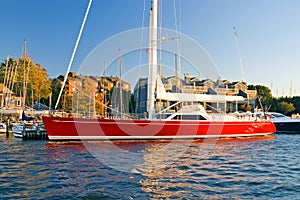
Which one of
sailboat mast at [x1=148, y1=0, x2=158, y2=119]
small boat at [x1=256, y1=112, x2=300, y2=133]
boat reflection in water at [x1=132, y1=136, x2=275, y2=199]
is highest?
sailboat mast at [x1=148, y1=0, x2=158, y2=119]

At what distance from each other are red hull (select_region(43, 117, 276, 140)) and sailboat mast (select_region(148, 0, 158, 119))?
1.50 metres

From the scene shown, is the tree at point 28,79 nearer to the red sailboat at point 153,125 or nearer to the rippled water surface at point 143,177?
the red sailboat at point 153,125

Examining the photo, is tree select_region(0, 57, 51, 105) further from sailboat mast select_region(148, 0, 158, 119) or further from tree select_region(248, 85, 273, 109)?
tree select_region(248, 85, 273, 109)

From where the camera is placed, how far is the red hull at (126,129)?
74.4ft

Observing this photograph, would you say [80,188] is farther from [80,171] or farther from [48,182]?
[80,171]

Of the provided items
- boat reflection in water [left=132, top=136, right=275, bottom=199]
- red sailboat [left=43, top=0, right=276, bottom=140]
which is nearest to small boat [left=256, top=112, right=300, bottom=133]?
red sailboat [left=43, top=0, right=276, bottom=140]

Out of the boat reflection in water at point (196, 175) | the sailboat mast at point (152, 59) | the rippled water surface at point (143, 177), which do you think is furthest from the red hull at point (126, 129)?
the boat reflection in water at point (196, 175)

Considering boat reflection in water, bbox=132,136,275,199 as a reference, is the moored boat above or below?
above

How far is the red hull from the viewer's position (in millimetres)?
22672

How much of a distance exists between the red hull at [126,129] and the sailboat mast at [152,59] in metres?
1.50

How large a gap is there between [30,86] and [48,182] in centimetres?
5258

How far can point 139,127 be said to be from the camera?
24.3 meters

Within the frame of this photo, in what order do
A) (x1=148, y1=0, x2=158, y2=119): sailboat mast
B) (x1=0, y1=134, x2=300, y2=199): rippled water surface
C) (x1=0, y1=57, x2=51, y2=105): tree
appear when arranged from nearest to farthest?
(x1=0, y1=134, x2=300, y2=199): rippled water surface → (x1=148, y1=0, x2=158, y2=119): sailboat mast → (x1=0, y1=57, x2=51, y2=105): tree

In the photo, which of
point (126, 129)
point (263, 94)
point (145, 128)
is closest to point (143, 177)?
point (126, 129)
